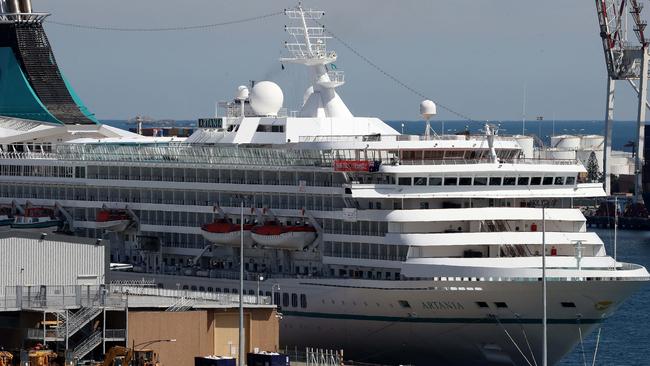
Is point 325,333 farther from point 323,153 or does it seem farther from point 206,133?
point 206,133

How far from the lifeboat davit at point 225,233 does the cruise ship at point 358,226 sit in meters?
0.10

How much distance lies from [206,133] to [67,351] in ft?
79.6

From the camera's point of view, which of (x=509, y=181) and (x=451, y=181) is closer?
(x=451, y=181)

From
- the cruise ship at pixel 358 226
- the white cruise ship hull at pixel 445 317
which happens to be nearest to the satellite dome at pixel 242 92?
the cruise ship at pixel 358 226

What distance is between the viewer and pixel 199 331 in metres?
59.1

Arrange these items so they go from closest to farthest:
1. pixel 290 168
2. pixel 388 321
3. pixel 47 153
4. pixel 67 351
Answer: pixel 67 351 < pixel 388 321 < pixel 290 168 < pixel 47 153

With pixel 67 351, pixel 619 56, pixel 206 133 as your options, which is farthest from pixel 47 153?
pixel 619 56

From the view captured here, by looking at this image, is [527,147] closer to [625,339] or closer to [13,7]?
[13,7]

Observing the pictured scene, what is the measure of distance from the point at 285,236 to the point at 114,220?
10.7 m

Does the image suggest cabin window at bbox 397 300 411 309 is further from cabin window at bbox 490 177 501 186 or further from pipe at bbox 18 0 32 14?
pipe at bbox 18 0 32 14

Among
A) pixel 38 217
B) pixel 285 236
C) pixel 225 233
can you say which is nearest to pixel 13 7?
pixel 38 217

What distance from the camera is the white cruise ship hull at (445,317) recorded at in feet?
212

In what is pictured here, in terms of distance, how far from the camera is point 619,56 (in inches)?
6781

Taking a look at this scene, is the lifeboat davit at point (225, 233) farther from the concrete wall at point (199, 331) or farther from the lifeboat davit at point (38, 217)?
the concrete wall at point (199, 331)
